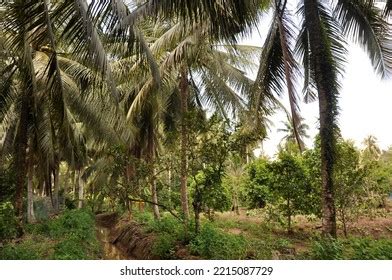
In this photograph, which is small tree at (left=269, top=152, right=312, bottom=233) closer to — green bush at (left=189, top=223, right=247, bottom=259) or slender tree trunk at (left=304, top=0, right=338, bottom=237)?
green bush at (left=189, top=223, right=247, bottom=259)

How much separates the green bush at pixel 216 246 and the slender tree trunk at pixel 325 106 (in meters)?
1.97

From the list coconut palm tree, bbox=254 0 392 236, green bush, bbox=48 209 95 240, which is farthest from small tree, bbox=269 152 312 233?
green bush, bbox=48 209 95 240

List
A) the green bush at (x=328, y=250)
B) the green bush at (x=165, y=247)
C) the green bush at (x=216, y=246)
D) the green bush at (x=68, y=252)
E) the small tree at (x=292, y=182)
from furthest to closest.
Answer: the small tree at (x=292, y=182), the green bush at (x=165, y=247), the green bush at (x=68, y=252), the green bush at (x=216, y=246), the green bush at (x=328, y=250)

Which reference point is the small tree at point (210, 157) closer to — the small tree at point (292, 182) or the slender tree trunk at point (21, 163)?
the small tree at point (292, 182)

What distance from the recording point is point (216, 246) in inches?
286

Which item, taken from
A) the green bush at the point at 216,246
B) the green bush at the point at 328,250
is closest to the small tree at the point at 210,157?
the green bush at the point at 216,246

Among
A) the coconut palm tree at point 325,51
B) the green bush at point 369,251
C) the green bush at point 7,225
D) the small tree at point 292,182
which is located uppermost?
the coconut palm tree at point 325,51

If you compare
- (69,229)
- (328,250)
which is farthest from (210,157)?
(69,229)

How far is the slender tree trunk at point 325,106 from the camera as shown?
5688mm

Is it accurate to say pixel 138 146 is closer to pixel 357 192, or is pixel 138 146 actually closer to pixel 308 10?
pixel 357 192

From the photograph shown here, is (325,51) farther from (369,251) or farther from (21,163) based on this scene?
(21,163)

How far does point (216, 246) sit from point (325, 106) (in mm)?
3347

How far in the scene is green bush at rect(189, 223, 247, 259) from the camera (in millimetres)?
7012
